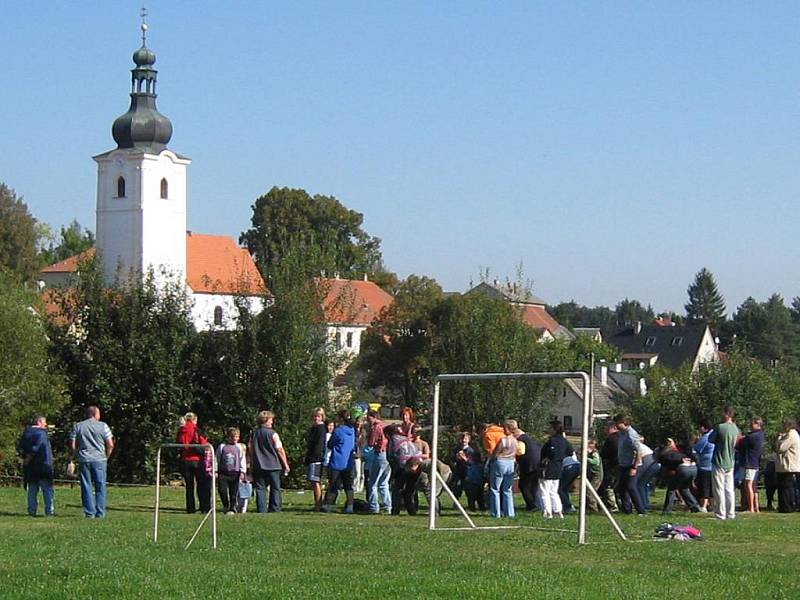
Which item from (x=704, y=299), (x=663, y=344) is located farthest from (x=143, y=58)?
(x=704, y=299)

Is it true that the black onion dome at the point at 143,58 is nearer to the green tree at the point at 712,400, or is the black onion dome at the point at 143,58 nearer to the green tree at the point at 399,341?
the green tree at the point at 399,341

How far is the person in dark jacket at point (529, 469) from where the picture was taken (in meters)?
23.1

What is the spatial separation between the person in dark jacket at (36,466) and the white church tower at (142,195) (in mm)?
79141

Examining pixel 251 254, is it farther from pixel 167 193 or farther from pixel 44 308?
pixel 44 308

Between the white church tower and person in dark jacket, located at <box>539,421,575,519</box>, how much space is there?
264 ft

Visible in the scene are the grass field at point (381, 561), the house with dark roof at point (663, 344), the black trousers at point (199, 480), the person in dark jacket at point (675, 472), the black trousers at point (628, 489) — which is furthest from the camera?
the house with dark roof at point (663, 344)

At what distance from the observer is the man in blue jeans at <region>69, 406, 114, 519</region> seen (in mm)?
21344

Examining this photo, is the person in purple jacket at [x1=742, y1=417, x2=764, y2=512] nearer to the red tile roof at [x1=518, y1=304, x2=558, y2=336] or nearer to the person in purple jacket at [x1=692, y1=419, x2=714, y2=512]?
the person in purple jacket at [x1=692, y1=419, x2=714, y2=512]

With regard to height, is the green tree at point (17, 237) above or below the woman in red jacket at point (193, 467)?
above

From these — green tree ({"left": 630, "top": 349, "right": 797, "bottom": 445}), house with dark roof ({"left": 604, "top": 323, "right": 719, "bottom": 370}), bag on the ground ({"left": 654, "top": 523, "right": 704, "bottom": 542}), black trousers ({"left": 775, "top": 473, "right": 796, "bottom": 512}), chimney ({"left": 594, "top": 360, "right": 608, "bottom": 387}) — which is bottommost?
bag on the ground ({"left": 654, "top": 523, "right": 704, "bottom": 542})

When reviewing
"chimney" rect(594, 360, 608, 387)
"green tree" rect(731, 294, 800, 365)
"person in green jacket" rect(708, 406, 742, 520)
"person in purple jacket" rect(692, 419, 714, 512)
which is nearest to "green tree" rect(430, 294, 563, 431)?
"person in purple jacket" rect(692, 419, 714, 512)

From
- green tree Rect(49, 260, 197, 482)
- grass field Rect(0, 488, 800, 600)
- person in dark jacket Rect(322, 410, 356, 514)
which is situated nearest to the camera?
grass field Rect(0, 488, 800, 600)

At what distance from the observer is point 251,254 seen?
112 m

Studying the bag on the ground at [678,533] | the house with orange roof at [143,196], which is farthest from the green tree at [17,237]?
the bag on the ground at [678,533]
